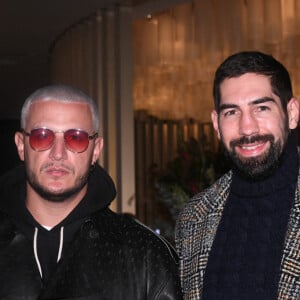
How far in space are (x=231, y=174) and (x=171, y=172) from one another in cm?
161

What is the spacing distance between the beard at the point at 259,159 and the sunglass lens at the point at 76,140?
1.37 feet

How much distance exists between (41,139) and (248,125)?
1.91 feet

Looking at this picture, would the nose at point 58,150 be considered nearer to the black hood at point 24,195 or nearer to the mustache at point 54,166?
the mustache at point 54,166

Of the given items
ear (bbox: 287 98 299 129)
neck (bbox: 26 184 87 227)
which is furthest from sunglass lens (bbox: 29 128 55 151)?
ear (bbox: 287 98 299 129)

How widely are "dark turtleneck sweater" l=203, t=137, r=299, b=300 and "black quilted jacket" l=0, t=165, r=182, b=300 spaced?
0.13 metres

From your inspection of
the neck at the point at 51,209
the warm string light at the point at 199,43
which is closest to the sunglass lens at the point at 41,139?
the neck at the point at 51,209

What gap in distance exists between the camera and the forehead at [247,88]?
1985 mm

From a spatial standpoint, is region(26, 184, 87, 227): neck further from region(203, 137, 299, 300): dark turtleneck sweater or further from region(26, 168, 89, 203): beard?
region(203, 137, 299, 300): dark turtleneck sweater

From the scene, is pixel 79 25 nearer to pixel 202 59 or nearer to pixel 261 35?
pixel 202 59

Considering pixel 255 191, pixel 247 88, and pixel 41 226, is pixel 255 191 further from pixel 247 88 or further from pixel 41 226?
pixel 41 226

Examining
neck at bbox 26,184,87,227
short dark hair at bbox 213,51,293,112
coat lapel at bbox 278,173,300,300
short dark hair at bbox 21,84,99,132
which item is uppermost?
short dark hair at bbox 213,51,293,112

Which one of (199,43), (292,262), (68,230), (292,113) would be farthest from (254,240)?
(199,43)

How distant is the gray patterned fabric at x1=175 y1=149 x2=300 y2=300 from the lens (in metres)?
1.88

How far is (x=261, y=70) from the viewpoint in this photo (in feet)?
6.59
